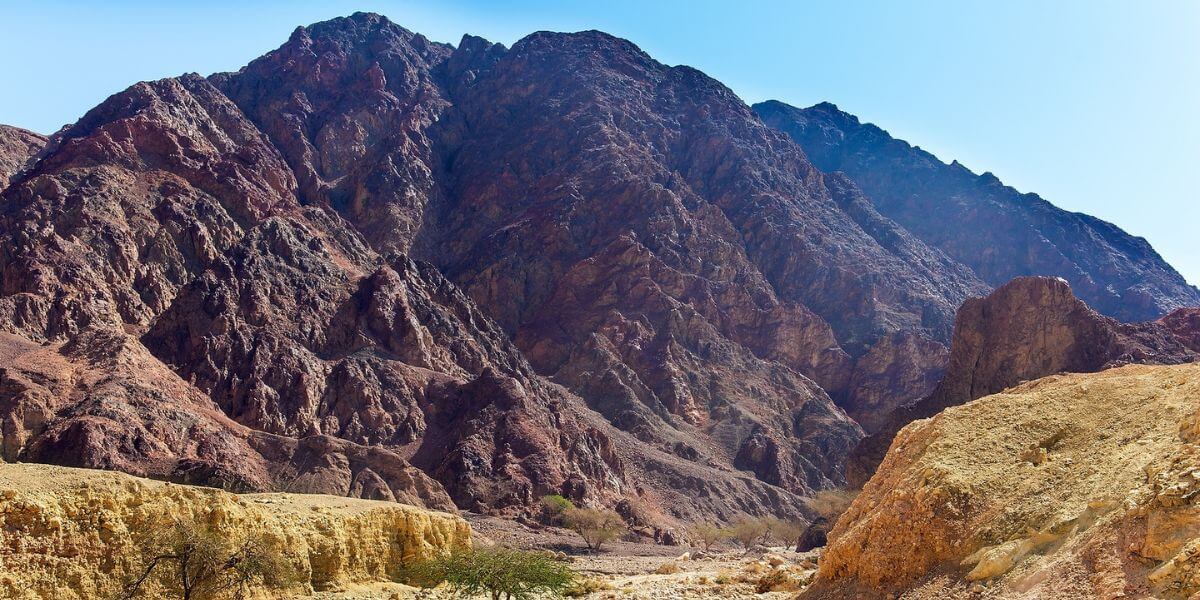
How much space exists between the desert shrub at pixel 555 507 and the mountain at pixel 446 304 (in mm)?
2402

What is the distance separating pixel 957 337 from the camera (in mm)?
90500

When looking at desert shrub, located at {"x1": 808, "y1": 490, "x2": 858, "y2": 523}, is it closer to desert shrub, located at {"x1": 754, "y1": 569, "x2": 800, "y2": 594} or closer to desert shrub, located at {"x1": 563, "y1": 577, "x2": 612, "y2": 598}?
desert shrub, located at {"x1": 563, "y1": 577, "x2": 612, "y2": 598}

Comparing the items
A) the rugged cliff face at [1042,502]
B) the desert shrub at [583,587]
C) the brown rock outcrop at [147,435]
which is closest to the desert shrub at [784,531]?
the brown rock outcrop at [147,435]

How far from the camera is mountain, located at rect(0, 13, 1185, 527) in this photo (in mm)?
80312

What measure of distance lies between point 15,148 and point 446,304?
73695 millimetres

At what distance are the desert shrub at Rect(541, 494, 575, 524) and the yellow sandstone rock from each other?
5056 cm

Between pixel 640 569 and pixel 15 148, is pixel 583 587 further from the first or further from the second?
pixel 15 148

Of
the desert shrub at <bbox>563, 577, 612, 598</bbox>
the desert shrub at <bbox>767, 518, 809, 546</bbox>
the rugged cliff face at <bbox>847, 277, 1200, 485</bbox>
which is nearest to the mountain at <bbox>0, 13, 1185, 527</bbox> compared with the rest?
the desert shrub at <bbox>767, 518, 809, 546</bbox>

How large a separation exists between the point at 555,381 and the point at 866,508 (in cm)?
10583

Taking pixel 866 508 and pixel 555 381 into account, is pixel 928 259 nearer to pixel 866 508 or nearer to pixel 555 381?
pixel 555 381

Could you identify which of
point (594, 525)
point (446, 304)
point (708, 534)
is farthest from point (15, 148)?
point (708, 534)

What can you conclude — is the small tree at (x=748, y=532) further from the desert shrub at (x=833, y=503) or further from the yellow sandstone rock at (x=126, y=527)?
the yellow sandstone rock at (x=126, y=527)

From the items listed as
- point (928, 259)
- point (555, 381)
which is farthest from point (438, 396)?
point (928, 259)

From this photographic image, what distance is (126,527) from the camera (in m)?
22.7
